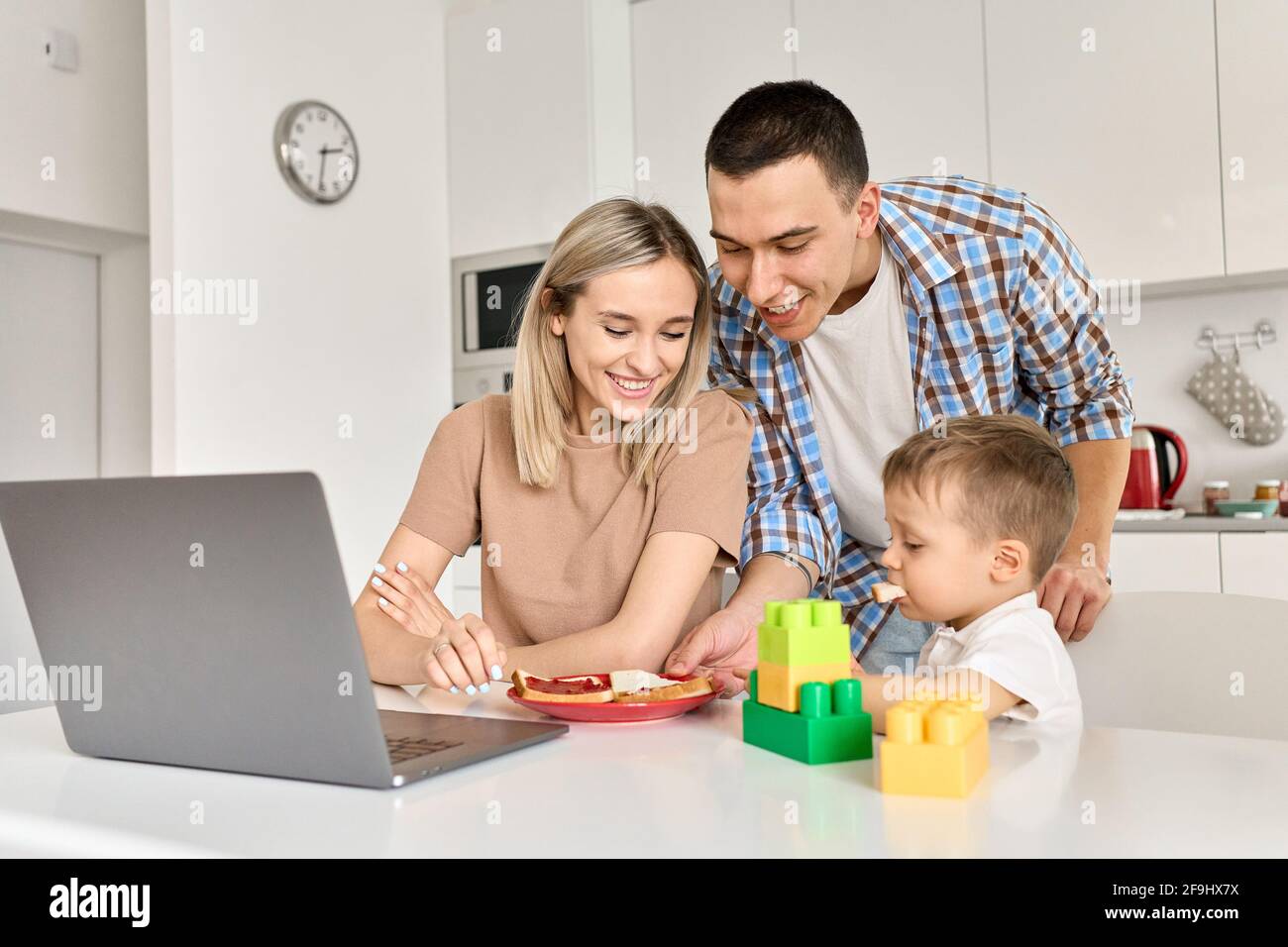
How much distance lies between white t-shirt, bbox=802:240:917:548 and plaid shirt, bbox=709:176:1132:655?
0.02 m

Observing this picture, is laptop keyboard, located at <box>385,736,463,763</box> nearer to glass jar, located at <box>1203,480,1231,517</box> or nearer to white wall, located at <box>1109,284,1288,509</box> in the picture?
glass jar, located at <box>1203,480,1231,517</box>

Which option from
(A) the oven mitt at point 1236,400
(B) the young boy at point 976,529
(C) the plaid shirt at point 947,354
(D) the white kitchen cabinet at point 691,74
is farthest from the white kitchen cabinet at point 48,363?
(A) the oven mitt at point 1236,400

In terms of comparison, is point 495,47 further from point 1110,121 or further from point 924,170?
point 1110,121

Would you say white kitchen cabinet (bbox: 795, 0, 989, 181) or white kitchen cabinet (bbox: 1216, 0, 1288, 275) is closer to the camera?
white kitchen cabinet (bbox: 1216, 0, 1288, 275)

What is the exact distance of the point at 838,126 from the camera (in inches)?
63.0

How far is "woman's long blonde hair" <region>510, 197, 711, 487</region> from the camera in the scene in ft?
5.22

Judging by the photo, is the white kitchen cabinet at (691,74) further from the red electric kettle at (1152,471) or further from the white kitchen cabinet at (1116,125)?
the red electric kettle at (1152,471)

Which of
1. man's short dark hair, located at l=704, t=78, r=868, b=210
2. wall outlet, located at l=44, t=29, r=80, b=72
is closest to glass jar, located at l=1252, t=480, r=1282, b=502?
man's short dark hair, located at l=704, t=78, r=868, b=210

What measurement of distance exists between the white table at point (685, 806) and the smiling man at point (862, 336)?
64 cm

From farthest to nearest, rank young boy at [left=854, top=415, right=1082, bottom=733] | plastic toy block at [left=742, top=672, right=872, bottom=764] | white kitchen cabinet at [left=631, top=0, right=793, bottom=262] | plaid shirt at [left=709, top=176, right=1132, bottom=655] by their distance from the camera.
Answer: white kitchen cabinet at [left=631, top=0, right=793, bottom=262] → plaid shirt at [left=709, top=176, right=1132, bottom=655] → young boy at [left=854, top=415, right=1082, bottom=733] → plastic toy block at [left=742, top=672, right=872, bottom=764]

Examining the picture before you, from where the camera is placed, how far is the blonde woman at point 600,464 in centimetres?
157

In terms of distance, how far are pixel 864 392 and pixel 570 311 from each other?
1.52 feet

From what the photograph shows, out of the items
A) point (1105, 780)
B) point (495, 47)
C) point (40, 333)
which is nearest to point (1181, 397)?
point (495, 47)
